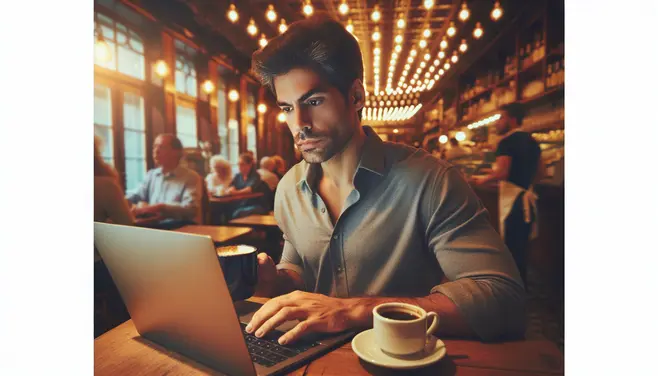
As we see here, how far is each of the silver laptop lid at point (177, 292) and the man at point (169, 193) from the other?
3.59ft

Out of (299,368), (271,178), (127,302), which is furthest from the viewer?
(271,178)

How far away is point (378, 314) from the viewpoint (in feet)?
2.49

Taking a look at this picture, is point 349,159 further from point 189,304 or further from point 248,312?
point 189,304

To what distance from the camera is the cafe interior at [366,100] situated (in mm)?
1245

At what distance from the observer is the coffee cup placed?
84cm

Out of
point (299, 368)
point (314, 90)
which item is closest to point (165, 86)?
point (314, 90)

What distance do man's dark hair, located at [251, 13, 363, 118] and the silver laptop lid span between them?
71cm

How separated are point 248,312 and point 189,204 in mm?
1195

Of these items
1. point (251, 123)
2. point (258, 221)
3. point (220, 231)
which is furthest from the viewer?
point (220, 231)

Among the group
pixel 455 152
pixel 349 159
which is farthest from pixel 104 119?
pixel 455 152

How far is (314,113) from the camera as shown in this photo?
126cm
